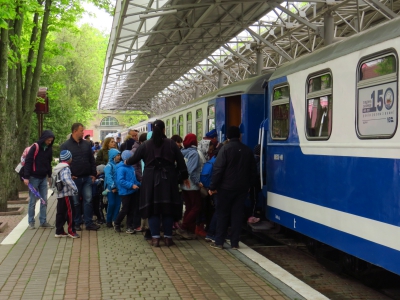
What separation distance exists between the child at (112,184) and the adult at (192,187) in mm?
1526

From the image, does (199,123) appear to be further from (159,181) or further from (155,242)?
(155,242)

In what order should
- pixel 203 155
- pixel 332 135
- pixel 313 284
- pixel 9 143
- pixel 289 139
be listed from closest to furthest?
pixel 332 135, pixel 313 284, pixel 289 139, pixel 203 155, pixel 9 143

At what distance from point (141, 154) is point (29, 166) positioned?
105 inches

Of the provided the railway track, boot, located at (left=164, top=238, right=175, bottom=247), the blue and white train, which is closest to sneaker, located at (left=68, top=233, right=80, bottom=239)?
boot, located at (left=164, top=238, right=175, bottom=247)

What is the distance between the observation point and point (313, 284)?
798 cm

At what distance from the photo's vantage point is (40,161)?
11.6 meters

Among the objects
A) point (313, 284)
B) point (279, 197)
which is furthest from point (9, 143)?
point (313, 284)

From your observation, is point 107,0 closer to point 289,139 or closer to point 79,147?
point 79,147

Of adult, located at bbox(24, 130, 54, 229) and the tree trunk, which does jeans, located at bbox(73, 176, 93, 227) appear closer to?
adult, located at bbox(24, 130, 54, 229)

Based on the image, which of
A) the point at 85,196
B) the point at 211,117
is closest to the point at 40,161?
the point at 85,196

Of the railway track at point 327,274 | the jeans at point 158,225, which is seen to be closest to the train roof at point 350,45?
the railway track at point 327,274

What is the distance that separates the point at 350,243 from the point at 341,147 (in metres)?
1.07

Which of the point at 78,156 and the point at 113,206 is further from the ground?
the point at 78,156

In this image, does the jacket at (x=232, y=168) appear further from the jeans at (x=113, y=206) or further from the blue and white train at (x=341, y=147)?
the jeans at (x=113, y=206)
